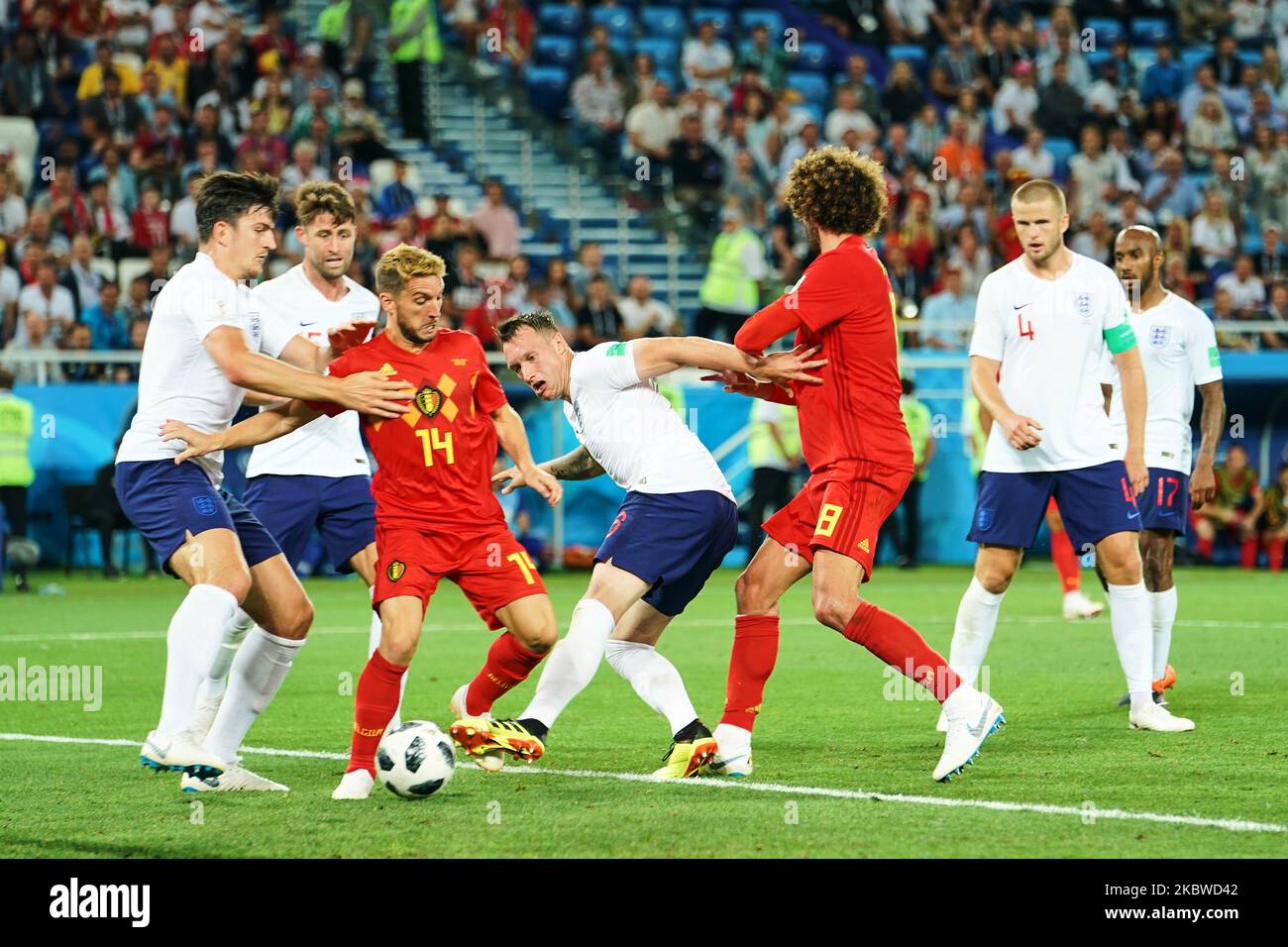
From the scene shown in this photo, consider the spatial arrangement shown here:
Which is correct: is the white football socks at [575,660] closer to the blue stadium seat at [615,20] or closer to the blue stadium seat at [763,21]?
the blue stadium seat at [615,20]

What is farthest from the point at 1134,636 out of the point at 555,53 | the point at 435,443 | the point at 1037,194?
the point at 555,53

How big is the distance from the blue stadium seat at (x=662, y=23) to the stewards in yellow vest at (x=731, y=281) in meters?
6.16

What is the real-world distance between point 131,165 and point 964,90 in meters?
10.9

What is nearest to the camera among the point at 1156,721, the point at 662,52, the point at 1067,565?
the point at 1156,721

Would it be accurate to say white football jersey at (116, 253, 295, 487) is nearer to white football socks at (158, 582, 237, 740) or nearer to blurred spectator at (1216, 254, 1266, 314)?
white football socks at (158, 582, 237, 740)

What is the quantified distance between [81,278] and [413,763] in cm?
1421

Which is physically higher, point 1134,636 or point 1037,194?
point 1037,194

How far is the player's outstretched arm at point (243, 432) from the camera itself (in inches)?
257

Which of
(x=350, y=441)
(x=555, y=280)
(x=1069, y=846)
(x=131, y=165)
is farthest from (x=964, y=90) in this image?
(x=1069, y=846)

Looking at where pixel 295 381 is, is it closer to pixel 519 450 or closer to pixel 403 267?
pixel 403 267

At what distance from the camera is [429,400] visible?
676 cm

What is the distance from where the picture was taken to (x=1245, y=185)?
24.4 meters

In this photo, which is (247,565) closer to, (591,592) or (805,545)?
(591,592)

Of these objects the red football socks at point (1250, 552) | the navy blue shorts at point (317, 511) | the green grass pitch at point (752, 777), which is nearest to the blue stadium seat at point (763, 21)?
the red football socks at point (1250, 552)
